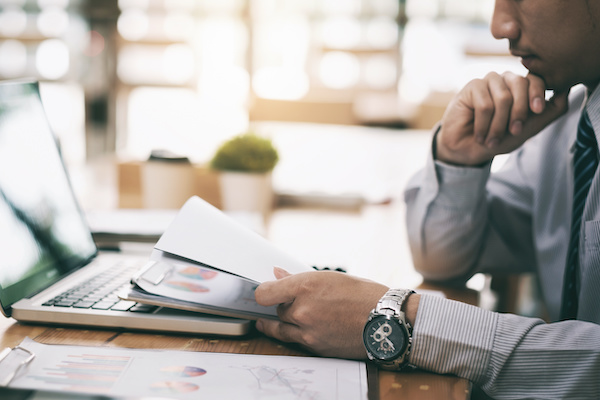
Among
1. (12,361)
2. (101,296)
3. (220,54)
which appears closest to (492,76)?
(101,296)

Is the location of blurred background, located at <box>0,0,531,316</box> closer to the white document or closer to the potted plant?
the potted plant

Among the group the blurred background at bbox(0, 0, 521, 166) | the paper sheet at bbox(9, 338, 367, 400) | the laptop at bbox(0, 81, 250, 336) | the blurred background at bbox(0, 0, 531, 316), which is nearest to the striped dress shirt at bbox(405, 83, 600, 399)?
the paper sheet at bbox(9, 338, 367, 400)

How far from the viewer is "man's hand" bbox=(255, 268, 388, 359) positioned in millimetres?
643

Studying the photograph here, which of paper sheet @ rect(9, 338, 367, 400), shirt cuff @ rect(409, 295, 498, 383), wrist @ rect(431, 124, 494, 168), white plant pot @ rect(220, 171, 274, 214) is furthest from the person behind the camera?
white plant pot @ rect(220, 171, 274, 214)

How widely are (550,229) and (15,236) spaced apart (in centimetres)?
94

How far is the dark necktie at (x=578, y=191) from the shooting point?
987 mm

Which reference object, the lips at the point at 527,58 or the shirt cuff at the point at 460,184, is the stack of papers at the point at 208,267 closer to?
the shirt cuff at the point at 460,184

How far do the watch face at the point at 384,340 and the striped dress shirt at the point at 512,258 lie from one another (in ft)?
0.06

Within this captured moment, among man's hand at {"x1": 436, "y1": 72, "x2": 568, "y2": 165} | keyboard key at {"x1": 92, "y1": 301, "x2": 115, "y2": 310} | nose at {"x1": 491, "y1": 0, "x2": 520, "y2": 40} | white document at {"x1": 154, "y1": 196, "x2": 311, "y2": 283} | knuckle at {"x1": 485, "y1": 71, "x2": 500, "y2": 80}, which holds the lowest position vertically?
keyboard key at {"x1": 92, "y1": 301, "x2": 115, "y2": 310}

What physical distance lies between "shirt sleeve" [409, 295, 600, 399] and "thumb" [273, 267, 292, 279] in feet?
0.55

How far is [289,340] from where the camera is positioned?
0.67 m

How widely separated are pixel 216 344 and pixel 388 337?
0.64 ft

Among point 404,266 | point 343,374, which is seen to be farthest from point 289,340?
point 404,266

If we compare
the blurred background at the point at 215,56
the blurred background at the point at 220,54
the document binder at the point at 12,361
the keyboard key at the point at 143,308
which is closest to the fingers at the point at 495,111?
the keyboard key at the point at 143,308
